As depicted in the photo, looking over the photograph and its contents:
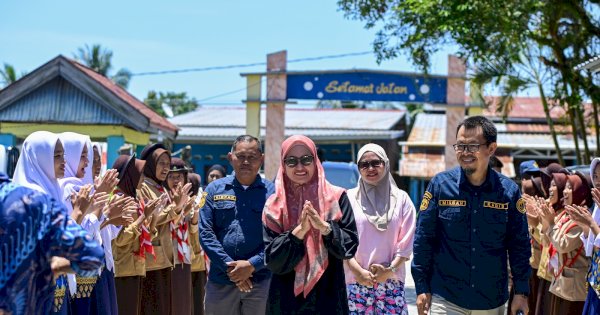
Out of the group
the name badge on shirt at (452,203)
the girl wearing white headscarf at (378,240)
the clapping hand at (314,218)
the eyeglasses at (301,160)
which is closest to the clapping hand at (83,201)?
the eyeglasses at (301,160)

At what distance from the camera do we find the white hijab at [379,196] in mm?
6023

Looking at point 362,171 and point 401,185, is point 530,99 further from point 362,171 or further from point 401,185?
point 362,171

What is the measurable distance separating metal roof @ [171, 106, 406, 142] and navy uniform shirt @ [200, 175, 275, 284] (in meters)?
22.8

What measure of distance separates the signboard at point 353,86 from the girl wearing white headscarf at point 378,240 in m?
16.9

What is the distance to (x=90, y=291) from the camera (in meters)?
5.76

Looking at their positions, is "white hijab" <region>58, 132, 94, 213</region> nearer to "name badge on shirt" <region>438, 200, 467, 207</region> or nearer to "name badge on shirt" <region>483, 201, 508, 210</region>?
"name badge on shirt" <region>438, 200, 467, 207</region>

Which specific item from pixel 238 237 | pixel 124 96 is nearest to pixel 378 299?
pixel 238 237

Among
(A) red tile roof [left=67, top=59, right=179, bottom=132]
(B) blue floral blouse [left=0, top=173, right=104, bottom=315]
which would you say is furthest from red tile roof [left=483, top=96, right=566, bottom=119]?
(B) blue floral blouse [left=0, top=173, right=104, bottom=315]

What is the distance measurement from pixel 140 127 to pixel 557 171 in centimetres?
1473

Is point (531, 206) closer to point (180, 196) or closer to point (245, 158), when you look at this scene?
point (245, 158)

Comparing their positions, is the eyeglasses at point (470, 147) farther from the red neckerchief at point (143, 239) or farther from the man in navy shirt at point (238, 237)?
the red neckerchief at point (143, 239)

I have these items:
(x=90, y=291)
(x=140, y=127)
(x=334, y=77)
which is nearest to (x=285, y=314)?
(x=90, y=291)

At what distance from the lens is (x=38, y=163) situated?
5.13m

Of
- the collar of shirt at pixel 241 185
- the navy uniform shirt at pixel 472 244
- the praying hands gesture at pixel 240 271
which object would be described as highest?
the collar of shirt at pixel 241 185
